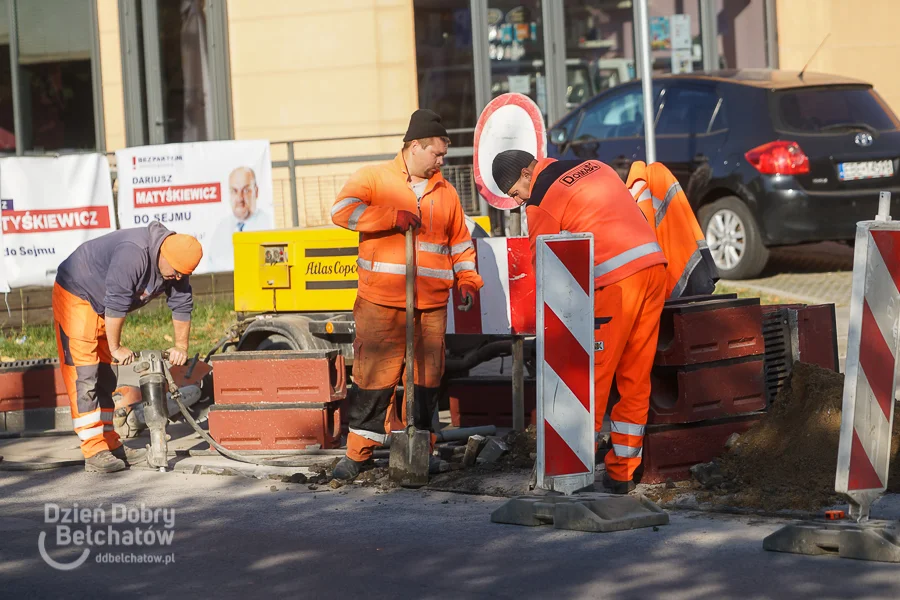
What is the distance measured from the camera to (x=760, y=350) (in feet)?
24.4

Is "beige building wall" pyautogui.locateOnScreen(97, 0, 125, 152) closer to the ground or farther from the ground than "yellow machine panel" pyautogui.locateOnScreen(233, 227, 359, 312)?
farther from the ground

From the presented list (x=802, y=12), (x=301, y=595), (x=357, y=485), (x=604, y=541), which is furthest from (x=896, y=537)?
(x=802, y=12)

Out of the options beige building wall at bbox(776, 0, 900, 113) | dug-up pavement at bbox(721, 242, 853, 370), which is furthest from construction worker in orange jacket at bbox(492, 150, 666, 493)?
beige building wall at bbox(776, 0, 900, 113)

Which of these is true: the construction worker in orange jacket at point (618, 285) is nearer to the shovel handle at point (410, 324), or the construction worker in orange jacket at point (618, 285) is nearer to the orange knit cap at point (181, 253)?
the shovel handle at point (410, 324)

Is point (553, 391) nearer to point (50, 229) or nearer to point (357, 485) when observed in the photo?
point (357, 485)

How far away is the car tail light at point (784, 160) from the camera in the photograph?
1298 cm

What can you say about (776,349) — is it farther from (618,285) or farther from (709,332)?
(618,285)

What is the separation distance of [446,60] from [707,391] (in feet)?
39.9

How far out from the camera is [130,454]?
8.88 meters

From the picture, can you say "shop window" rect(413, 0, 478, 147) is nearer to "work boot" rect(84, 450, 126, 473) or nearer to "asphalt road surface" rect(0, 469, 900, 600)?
"work boot" rect(84, 450, 126, 473)

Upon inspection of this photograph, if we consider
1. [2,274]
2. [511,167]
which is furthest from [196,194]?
[511,167]

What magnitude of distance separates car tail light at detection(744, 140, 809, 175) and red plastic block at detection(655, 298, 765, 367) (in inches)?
232

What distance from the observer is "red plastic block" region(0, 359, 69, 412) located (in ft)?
33.3

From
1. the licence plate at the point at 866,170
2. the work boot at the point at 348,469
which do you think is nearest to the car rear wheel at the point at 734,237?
the licence plate at the point at 866,170
